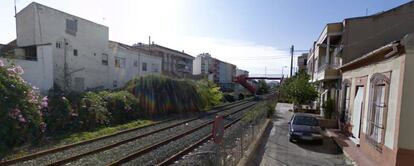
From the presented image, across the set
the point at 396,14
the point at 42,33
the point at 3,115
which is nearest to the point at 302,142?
the point at 396,14

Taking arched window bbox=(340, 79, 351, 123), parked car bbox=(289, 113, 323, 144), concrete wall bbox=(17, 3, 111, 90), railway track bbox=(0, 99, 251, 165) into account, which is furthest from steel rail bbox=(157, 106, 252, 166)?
concrete wall bbox=(17, 3, 111, 90)

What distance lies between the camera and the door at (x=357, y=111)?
10422mm

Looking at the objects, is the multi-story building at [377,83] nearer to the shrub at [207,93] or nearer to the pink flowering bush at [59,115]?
the shrub at [207,93]

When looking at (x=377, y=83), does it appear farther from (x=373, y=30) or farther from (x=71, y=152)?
(x=71, y=152)

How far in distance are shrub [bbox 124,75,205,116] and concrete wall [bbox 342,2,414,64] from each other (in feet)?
49.3

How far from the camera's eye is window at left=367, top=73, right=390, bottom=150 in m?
7.41

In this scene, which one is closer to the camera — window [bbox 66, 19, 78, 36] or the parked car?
the parked car

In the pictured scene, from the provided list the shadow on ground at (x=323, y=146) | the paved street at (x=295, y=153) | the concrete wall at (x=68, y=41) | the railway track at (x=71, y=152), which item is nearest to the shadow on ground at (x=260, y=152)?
the paved street at (x=295, y=153)

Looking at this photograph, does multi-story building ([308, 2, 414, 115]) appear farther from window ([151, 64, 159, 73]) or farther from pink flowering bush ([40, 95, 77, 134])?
window ([151, 64, 159, 73])

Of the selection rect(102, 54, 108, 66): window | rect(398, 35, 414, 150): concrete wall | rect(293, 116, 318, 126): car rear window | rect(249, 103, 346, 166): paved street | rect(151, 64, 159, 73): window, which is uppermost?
rect(102, 54, 108, 66): window

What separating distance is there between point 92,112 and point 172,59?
40.9 metres

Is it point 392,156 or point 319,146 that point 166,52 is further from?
point 392,156

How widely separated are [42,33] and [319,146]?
21.9 meters

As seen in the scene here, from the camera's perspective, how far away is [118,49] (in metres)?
29.8
